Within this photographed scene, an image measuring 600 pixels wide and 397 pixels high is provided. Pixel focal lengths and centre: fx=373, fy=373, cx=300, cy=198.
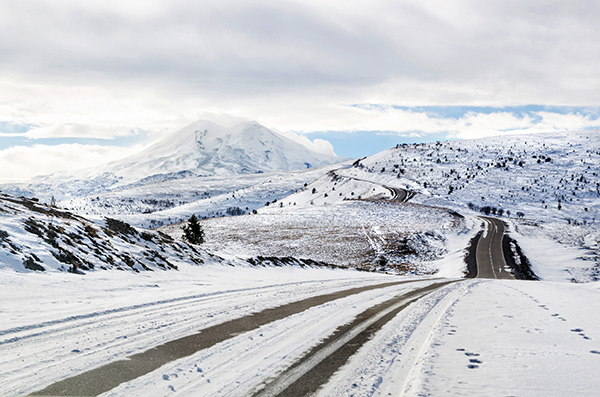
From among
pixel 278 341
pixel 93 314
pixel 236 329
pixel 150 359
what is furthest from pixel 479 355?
pixel 93 314

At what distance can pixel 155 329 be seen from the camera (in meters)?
6.48

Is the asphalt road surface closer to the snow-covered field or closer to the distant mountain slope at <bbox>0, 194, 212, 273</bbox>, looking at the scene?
the distant mountain slope at <bbox>0, 194, 212, 273</bbox>

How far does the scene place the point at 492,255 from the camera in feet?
152

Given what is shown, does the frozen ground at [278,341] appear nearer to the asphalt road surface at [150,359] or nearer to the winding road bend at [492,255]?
the asphalt road surface at [150,359]

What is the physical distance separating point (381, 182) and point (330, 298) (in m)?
134

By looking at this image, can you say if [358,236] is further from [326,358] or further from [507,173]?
[507,173]

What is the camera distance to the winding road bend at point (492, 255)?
37.8 metres

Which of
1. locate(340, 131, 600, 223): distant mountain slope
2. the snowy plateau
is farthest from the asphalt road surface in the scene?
locate(340, 131, 600, 223): distant mountain slope

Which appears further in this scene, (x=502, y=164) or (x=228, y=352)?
(x=502, y=164)

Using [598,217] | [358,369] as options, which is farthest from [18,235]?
[598,217]

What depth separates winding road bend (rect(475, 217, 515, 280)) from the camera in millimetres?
37750

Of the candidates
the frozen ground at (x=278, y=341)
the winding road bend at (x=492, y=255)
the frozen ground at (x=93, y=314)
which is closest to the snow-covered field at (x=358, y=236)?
the winding road bend at (x=492, y=255)

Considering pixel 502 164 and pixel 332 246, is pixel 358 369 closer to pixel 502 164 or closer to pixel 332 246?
pixel 332 246

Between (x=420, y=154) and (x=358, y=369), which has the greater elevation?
(x=420, y=154)
